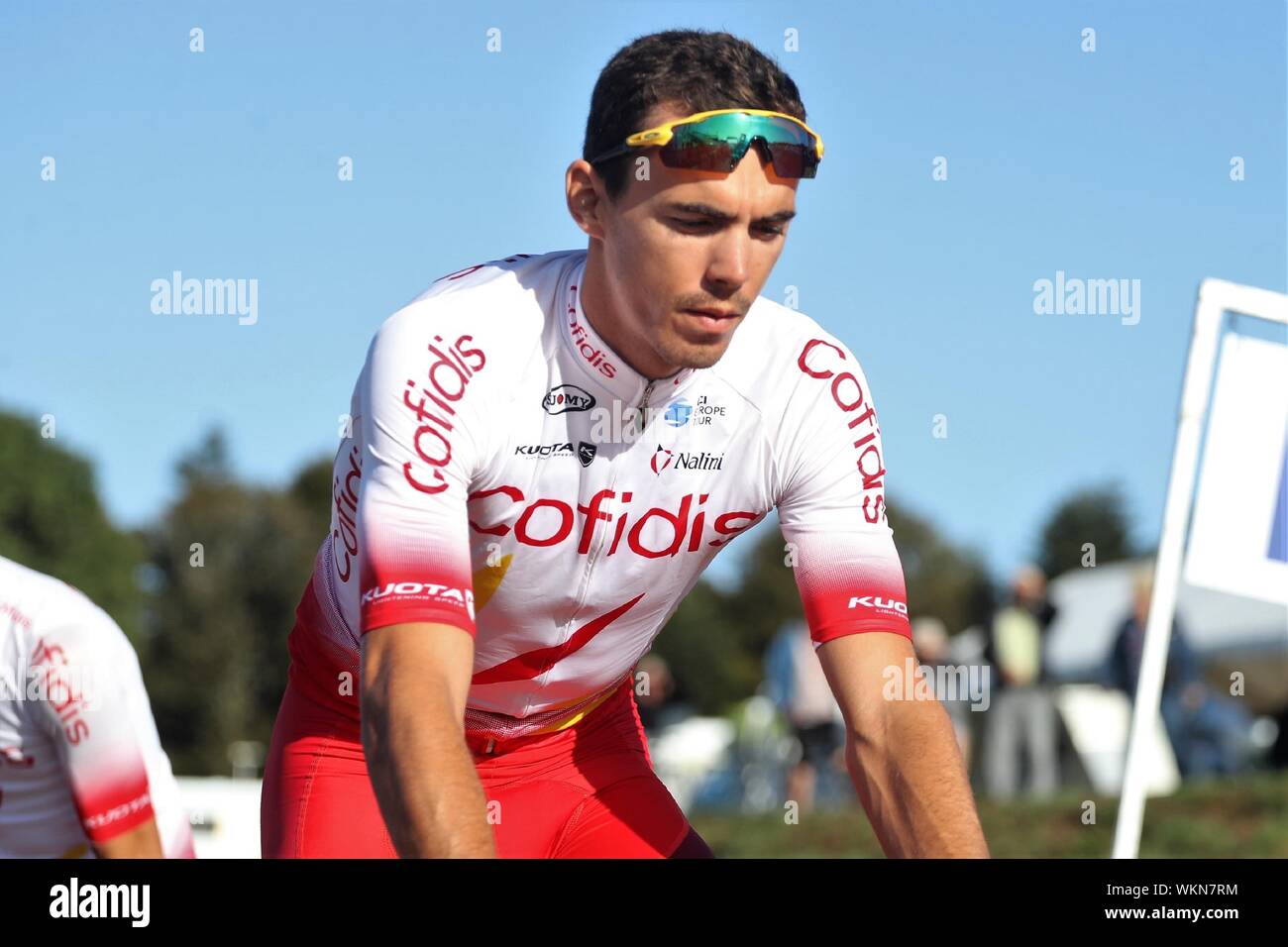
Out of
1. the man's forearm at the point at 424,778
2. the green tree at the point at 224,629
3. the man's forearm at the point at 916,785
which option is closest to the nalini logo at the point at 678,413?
the man's forearm at the point at 916,785

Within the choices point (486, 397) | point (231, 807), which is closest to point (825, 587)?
point (486, 397)

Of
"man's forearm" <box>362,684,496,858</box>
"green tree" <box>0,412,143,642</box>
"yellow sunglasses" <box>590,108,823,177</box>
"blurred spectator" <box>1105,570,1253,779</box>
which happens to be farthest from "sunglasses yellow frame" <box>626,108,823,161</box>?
"green tree" <box>0,412,143,642</box>

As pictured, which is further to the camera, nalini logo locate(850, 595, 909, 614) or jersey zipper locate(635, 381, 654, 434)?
jersey zipper locate(635, 381, 654, 434)

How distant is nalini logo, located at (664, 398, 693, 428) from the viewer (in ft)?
14.4

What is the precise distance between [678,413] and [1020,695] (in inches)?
393

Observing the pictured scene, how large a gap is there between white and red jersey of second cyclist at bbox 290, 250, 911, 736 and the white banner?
11.4 feet

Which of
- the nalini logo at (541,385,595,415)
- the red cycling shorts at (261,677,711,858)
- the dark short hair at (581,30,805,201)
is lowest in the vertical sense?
the red cycling shorts at (261,677,711,858)

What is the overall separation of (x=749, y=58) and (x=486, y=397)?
106cm

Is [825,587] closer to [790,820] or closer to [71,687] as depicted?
[71,687]

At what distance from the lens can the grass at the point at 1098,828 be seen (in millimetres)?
11789

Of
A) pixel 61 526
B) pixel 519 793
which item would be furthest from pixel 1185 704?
pixel 61 526

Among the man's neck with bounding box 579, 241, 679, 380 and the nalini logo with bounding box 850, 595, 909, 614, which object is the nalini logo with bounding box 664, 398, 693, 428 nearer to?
the man's neck with bounding box 579, 241, 679, 380

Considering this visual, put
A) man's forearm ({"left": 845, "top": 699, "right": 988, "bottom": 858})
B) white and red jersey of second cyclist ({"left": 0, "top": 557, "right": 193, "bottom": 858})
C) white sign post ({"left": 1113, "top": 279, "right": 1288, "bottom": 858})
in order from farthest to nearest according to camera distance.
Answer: white sign post ({"left": 1113, "top": 279, "right": 1288, "bottom": 858}), white and red jersey of second cyclist ({"left": 0, "top": 557, "right": 193, "bottom": 858}), man's forearm ({"left": 845, "top": 699, "right": 988, "bottom": 858})

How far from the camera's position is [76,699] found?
203 inches
